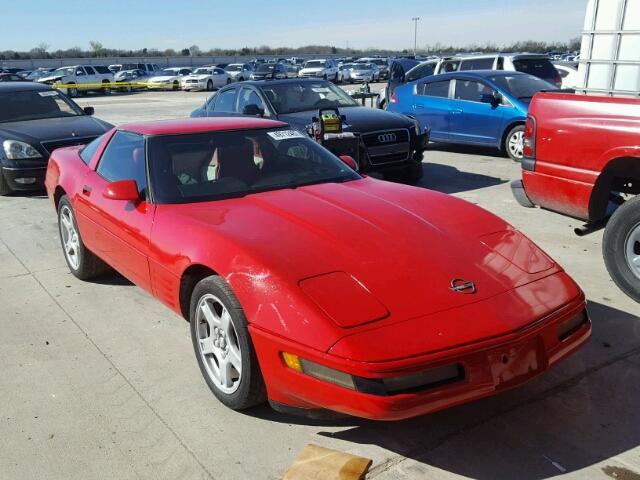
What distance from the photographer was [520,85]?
1038 centimetres

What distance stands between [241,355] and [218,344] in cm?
33

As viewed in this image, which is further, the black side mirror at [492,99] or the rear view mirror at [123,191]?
the black side mirror at [492,99]

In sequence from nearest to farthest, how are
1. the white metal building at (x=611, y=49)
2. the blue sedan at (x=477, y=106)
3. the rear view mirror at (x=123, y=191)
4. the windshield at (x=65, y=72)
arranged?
the rear view mirror at (x=123, y=191) → the white metal building at (x=611, y=49) → the blue sedan at (x=477, y=106) → the windshield at (x=65, y=72)

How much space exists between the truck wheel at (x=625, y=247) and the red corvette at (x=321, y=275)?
1.33 m

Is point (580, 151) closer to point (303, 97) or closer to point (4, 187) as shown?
point (303, 97)

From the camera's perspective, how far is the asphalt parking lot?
2711 mm

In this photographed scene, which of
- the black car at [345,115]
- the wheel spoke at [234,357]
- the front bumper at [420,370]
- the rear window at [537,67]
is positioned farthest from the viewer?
the rear window at [537,67]

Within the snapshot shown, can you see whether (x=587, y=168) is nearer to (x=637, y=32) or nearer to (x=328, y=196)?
Result: (x=637, y=32)

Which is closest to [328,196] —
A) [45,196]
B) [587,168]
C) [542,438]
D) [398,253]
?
[398,253]

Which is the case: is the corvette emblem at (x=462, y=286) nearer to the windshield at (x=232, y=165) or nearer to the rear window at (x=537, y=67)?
the windshield at (x=232, y=165)

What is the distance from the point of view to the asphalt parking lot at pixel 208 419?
107 inches

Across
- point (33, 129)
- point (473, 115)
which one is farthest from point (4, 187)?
point (473, 115)

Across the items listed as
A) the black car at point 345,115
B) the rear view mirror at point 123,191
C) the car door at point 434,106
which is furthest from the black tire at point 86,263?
the car door at point 434,106

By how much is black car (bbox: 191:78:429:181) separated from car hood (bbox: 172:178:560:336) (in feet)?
12.9
